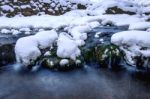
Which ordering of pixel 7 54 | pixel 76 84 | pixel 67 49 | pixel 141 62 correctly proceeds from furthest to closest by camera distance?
pixel 7 54
pixel 67 49
pixel 141 62
pixel 76 84

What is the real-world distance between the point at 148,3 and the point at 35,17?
694 cm

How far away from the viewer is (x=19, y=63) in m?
8.12

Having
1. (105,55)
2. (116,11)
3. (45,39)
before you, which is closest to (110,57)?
(105,55)

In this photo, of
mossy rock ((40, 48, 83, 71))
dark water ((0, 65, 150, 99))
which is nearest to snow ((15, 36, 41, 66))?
mossy rock ((40, 48, 83, 71))

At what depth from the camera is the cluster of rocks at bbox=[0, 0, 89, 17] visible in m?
13.7

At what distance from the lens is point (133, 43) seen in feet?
26.4

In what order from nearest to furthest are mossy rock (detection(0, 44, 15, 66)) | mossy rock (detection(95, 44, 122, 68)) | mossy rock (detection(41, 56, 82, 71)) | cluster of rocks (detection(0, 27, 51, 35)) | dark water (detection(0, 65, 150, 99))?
1. dark water (detection(0, 65, 150, 99))
2. mossy rock (detection(41, 56, 82, 71))
3. mossy rock (detection(95, 44, 122, 68))
4. mossy rock (detection(0, 44, 15, 66))
5. cluster of rocks (detection(0, 27, 51, 35))

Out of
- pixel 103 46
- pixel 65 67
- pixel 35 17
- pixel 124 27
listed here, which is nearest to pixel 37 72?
pixel 65 67

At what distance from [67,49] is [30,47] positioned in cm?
108

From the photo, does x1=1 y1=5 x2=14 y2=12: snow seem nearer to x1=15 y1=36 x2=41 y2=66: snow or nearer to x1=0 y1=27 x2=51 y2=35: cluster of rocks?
x1=0 y1=27 x2=51 y2=35: cluster of rocks

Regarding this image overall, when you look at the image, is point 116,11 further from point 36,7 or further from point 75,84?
point 75,84

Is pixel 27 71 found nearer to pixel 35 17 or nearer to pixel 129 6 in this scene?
pixel 35 17

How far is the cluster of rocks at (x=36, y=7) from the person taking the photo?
13702 millimetres

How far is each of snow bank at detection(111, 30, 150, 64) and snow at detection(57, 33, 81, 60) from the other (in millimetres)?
1239
